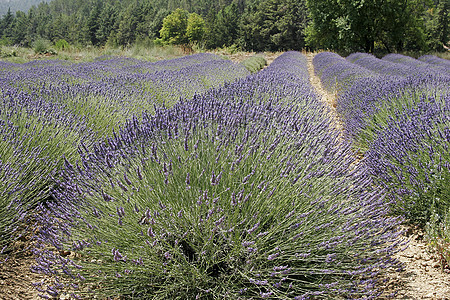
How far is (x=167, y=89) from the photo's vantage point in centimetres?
472

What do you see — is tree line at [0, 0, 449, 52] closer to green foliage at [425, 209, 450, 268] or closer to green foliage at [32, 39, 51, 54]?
green foliage at [32, 39, 51, 54]

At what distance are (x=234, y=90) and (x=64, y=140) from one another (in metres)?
1.98

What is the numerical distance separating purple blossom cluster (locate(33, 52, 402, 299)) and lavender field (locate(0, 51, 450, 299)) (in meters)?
0.01

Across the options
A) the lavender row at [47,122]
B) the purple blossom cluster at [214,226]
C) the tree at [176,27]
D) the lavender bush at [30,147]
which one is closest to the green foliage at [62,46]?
the lavender row at [47,122]

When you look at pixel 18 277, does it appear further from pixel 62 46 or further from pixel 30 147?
pixel 62 46

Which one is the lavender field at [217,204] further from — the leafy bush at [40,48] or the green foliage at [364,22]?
the green foliage at [364,22]

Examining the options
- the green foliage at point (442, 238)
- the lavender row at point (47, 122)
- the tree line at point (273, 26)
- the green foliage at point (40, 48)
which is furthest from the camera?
the tree line at point (273, 26)

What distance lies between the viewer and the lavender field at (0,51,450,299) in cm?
146

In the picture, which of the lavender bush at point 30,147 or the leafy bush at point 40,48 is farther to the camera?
the leafy bush at point 40,48

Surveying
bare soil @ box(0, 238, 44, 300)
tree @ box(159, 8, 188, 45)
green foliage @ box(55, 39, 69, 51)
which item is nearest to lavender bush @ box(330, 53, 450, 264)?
bare soil @ box(0, 238, 44, 300)

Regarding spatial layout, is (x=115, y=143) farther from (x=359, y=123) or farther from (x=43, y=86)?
(x=359, y=123)

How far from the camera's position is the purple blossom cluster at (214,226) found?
144 cm

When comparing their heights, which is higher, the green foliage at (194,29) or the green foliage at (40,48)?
the green foliage at (194,29)

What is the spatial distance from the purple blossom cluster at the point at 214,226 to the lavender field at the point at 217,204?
0.04ft
